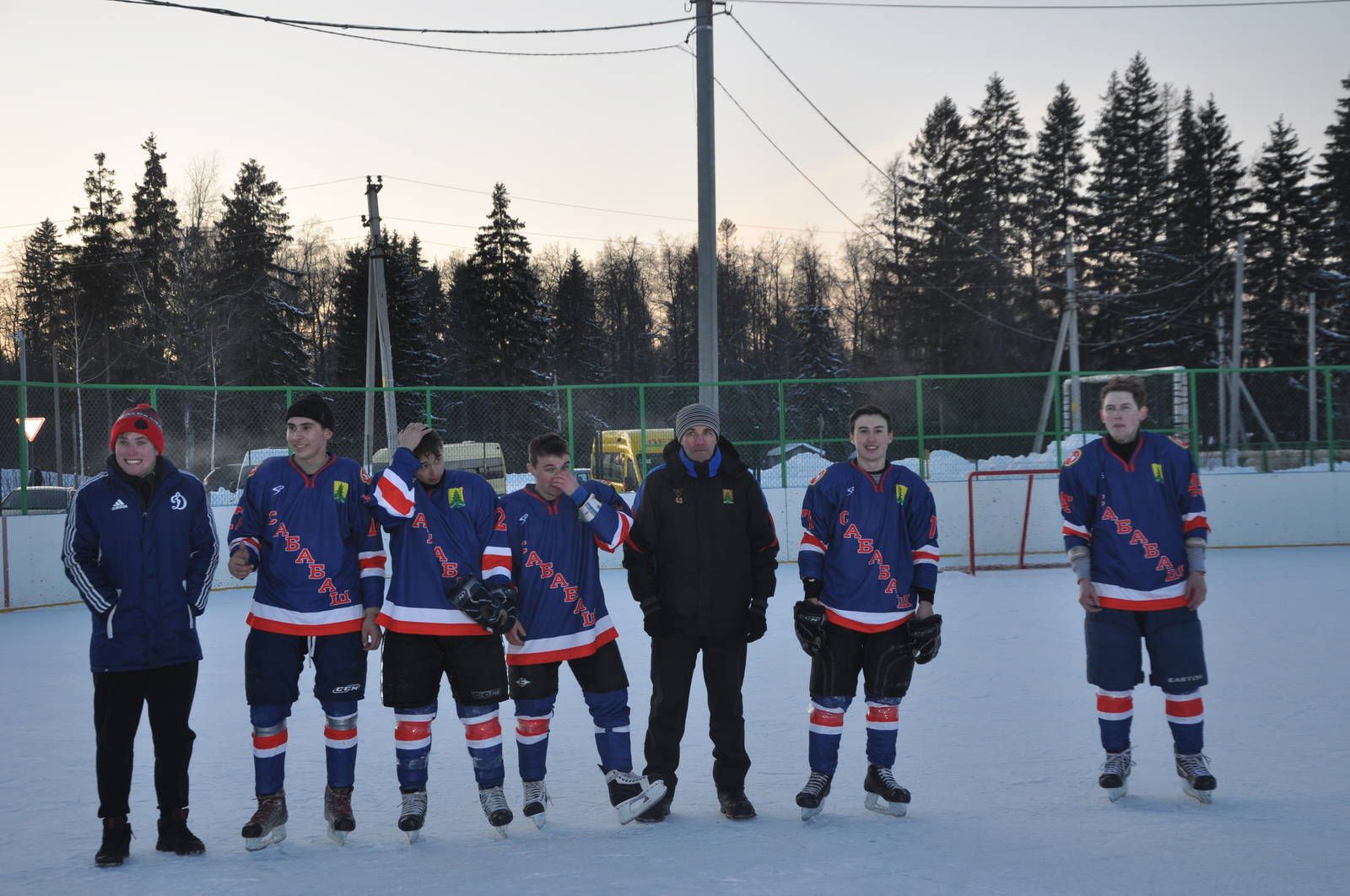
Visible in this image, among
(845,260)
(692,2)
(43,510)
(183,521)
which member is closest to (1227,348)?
(845,260)

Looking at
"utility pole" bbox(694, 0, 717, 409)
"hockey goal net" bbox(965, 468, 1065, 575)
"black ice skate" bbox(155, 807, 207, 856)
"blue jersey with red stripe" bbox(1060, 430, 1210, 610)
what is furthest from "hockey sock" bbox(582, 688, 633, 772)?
"hockey goal net" bbox(965, 468, 1065, 575)

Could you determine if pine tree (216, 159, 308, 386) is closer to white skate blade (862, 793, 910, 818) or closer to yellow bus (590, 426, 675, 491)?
yellow bus (590, 426, 675, 491)

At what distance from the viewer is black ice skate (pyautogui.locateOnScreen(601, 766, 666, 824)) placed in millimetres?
3930

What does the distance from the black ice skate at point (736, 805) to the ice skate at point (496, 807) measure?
2.52ft

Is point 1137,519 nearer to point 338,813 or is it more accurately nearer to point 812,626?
point 812,626

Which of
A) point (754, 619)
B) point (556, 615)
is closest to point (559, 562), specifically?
point (556, 615)

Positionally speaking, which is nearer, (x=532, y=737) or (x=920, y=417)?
(x=532, y=737)

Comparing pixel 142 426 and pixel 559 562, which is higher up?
pixel 142 426

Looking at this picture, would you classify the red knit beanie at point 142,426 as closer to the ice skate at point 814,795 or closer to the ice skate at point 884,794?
the ice skate at point 814,795

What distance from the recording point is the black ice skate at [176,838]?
3723 mm

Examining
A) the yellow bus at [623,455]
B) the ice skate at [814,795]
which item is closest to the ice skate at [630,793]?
the ice skate at [814,795]

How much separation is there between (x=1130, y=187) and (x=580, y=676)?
143 ft

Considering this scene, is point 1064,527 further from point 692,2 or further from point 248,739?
point 692,2

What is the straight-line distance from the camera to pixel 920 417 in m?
13.9
